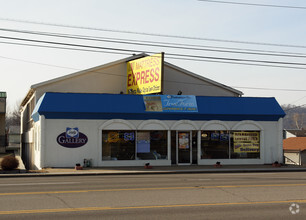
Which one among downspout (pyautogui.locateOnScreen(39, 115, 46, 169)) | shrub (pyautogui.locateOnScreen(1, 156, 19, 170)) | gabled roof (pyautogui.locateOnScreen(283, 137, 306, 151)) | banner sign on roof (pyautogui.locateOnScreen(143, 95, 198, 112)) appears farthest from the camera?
gabled roof (pyautogui.locateOnScreen(283, 137, 306, 151))

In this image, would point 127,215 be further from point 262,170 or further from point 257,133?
point 257,133

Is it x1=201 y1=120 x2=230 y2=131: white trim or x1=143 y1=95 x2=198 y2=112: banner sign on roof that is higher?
x1=143 y1=95 x2=198 y2=112: banner sign on roof

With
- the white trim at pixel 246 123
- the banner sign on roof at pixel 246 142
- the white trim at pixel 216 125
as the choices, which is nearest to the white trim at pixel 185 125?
the white trim at pixel 216 125

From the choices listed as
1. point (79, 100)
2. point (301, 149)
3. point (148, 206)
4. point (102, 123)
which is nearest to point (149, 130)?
point (102, 123)

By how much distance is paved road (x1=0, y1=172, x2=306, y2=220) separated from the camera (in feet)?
33.5

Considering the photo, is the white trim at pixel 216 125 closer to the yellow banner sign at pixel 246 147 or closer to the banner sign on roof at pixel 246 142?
the banner sign on roof at pixel 246 142

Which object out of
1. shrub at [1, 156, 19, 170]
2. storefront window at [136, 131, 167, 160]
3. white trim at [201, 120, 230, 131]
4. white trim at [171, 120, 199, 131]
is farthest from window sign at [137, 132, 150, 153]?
shrub at [1, 156, 19, 170]

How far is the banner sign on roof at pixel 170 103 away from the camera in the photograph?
27.7m

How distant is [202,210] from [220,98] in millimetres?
18998

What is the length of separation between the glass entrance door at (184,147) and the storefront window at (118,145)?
311 cm

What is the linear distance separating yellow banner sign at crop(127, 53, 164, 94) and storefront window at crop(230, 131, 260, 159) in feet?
20.9

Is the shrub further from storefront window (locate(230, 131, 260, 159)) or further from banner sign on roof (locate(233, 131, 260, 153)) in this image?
banner sign on roof (locate(233, 131, 260, 153))

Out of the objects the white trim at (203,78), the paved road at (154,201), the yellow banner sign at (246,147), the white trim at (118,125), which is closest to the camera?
the paved road at (154,201)

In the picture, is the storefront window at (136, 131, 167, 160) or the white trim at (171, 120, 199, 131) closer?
the storefront window at (136, 131, 167, 160)
